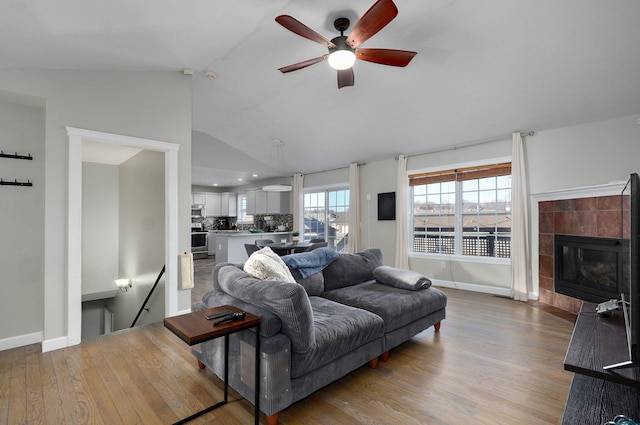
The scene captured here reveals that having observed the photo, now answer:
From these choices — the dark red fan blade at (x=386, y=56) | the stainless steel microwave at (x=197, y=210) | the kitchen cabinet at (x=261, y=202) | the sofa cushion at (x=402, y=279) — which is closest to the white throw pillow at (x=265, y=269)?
the sofa cushion at (x=402, y=279)

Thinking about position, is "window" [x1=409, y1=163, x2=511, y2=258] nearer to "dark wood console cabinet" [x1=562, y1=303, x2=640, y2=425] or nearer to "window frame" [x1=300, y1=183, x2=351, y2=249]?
"window frame" [x1=300, y1=183, x2=351, y2=249]

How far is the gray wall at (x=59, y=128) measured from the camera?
289 cm

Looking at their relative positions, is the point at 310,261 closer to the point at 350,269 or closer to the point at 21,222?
the point at 350,269

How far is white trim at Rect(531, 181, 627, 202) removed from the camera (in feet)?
11.2

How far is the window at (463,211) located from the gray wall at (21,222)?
5695 millimetres

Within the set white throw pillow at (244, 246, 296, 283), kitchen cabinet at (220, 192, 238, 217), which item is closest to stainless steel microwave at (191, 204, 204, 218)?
kitchen cabinet at (220, 192, 238, 217)

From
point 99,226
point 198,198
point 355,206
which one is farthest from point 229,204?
point 355,206

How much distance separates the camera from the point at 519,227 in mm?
4570

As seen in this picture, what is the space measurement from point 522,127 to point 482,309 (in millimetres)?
2745

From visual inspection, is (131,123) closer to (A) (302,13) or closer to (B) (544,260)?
(A) (302,13)

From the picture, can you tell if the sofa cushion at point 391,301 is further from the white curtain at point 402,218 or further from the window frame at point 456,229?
the white curtain at point 402,218

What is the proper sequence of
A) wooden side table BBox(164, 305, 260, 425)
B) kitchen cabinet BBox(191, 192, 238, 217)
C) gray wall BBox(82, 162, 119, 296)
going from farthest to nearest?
1. kitchen cabinet BBox(191, 192, 238, 217)
2. gray wall BBox(82, 162, 119, 296)
3. wooden side table BBox(164, 305, 260, 425)

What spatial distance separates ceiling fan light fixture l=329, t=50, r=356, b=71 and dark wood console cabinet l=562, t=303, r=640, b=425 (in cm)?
264

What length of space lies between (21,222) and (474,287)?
247 inches
